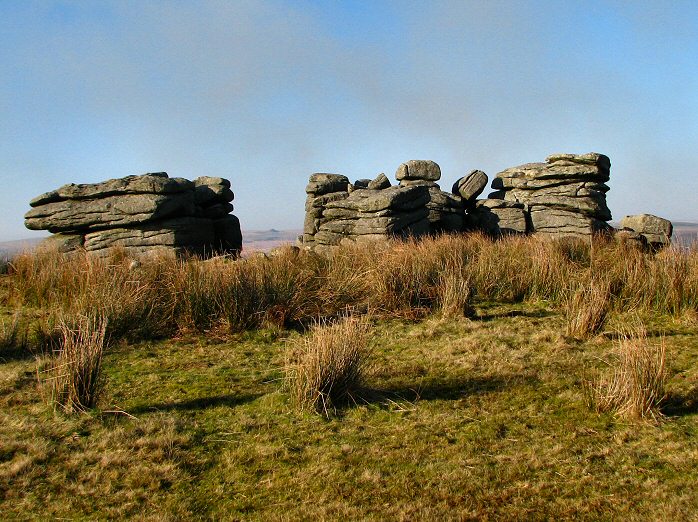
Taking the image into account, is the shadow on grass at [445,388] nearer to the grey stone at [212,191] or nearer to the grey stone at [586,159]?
the grey stone at [212,191]

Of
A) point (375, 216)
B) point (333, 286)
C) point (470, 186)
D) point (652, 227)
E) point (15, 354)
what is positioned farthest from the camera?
point (470, 186)

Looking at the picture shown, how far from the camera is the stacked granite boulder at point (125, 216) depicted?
1720 centimetres

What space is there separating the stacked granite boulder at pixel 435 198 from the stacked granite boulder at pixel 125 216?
6.27m

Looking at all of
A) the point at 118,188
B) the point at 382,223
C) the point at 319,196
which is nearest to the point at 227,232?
the point at 319,196

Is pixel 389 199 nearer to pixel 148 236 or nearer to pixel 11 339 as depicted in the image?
pixel 148 236

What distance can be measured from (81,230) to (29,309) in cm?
892

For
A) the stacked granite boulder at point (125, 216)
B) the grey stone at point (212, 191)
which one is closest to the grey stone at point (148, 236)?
the stacked granite boulder at point (125, 216)

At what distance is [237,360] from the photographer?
6949 mm

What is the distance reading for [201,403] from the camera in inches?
215

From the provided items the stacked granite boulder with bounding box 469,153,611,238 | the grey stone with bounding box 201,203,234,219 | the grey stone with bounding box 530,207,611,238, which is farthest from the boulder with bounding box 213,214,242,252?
the grey stone with bounding box 530,207,611,238

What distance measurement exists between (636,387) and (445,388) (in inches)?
64.8

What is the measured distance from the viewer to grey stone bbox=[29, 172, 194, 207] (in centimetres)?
1750

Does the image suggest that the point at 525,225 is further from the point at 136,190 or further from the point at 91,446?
the point at 91,446

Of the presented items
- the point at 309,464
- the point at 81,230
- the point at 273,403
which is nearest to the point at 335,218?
the point at 81,230
